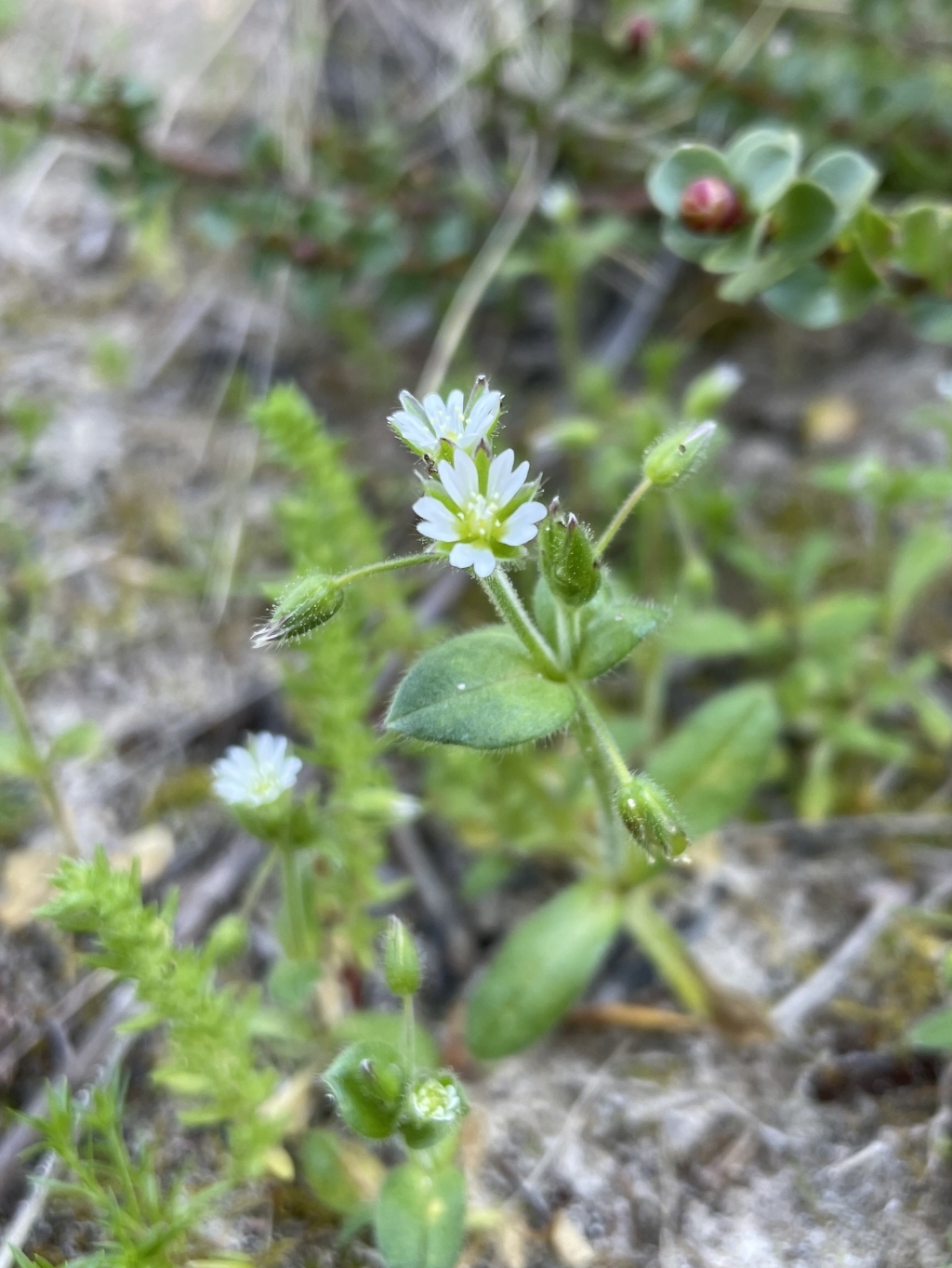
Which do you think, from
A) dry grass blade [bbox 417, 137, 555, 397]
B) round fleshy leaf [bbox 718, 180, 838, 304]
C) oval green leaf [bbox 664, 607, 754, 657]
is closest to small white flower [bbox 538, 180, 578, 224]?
dry grass blade [bbox 417, 137, 555, 397]

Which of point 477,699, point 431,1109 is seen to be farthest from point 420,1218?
point 477,699

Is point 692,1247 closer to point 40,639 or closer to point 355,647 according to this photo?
point 355,647

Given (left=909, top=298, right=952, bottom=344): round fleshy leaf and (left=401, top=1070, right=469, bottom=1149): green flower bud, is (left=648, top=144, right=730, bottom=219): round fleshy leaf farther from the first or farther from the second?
(left=401, top=1070, right=469, bottom=1149): green flower bud

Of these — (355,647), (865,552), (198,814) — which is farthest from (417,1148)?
(865,552)

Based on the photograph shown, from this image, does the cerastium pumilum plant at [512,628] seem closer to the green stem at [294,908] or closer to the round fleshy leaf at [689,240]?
the green stem at [294,908]

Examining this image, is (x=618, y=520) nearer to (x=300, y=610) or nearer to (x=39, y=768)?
(x=300, y=610)
